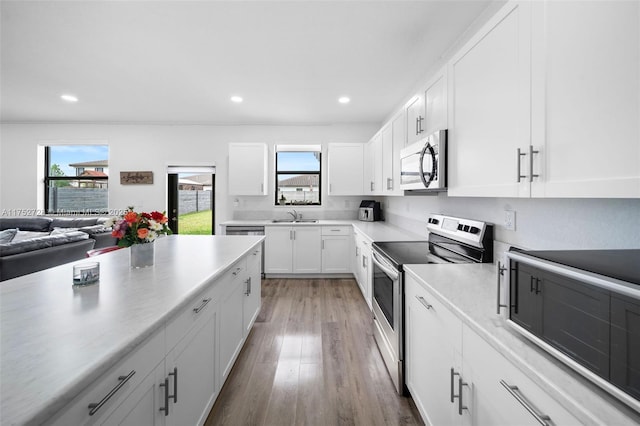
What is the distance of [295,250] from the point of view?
4230mm

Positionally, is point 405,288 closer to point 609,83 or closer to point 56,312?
point 609,83

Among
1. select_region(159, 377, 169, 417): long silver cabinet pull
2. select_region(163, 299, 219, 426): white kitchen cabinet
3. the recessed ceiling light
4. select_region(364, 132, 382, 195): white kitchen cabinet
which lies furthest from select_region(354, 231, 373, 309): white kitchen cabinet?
the recessed ceiling light

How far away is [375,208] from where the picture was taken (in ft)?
14.7

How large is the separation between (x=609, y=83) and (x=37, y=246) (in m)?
4.06

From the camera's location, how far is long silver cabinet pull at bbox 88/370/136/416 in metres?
0.66

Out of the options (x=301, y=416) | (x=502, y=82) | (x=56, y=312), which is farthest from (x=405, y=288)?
(x=56, y=312)

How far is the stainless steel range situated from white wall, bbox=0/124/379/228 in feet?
8.93

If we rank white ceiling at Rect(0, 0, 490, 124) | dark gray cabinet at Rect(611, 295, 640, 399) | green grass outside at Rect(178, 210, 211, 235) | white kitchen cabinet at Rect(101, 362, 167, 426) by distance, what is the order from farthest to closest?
green grass outside at Rect(178, 210, 211, 235)
white ceiling at Rect(0, 0, 490, 124)
white kitchen cabinet at Rect(101, 362, 167, 426)
dark gray cabinet at Rect(611, 295, 640, 399)

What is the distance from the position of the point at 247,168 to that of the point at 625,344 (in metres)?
4.50

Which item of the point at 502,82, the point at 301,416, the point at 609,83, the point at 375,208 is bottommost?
the point at 301,416

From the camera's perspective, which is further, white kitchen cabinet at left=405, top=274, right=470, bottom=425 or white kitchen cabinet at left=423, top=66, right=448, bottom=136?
white kitchen cabinet at left=423, top=66, right=448, bottom=136

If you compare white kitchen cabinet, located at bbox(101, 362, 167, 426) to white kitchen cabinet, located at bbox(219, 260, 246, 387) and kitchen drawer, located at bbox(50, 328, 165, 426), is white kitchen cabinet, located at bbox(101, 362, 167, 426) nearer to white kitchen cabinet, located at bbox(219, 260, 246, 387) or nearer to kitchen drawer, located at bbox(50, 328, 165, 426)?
kitchen drawer, located at bbox(50, 328, 165, 426)

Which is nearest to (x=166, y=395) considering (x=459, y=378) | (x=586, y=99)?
(x=459, y=378)

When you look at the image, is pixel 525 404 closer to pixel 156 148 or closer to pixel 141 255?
pixel 141 255
